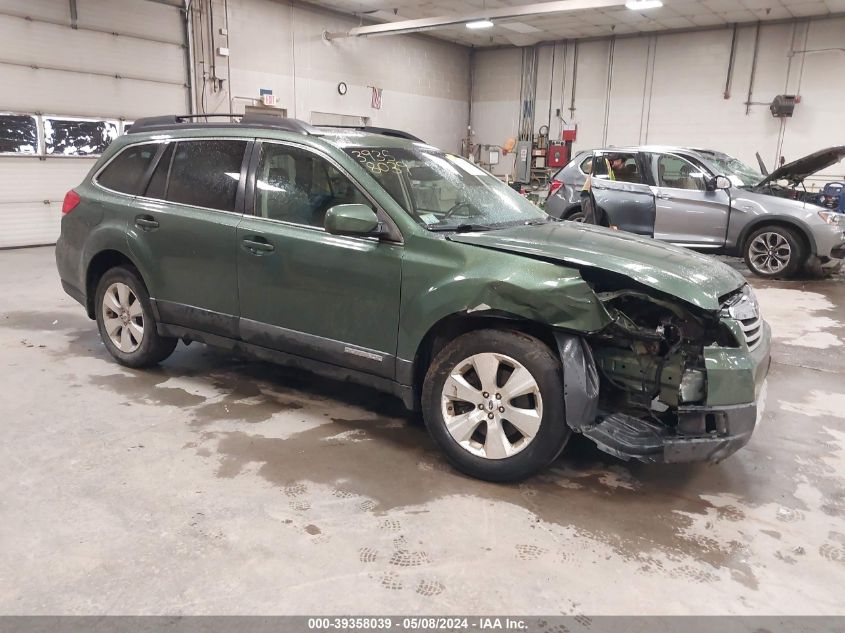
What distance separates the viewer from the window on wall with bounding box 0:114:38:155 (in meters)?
9.57

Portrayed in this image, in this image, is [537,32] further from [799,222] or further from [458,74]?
[799,222]

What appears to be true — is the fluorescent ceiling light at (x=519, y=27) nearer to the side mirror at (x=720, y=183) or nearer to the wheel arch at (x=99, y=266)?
the side mirror at (x=720, y=183)

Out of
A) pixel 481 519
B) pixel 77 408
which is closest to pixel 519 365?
pixel 481 519

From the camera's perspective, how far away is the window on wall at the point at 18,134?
9574 millimetres

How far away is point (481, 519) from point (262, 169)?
89.1 inches

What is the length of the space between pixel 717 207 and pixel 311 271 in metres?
6.86

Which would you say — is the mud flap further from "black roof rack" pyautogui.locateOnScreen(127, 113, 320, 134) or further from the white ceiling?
the white ceiling

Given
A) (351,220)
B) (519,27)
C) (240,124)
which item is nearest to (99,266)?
(240,124)

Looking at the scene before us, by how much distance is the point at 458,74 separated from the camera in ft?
58.1

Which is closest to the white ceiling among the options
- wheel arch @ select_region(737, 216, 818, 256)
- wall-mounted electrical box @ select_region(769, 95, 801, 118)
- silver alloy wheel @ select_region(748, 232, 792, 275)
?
wall-mounted electrical box @ select_region(769, 95, 801, 118)

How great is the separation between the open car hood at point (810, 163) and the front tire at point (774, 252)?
0.70 m

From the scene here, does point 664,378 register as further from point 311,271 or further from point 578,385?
point 311,271

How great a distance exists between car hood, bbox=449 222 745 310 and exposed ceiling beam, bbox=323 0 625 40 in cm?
910

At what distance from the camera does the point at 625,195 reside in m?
8.80
